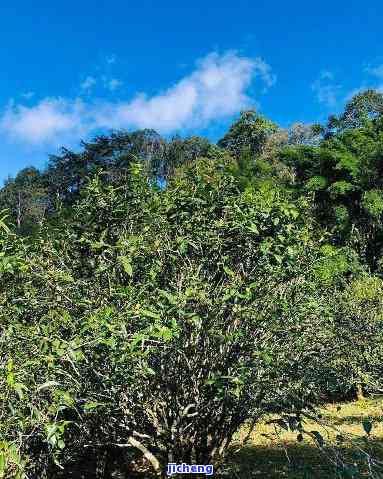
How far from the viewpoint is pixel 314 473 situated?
7.71 metres


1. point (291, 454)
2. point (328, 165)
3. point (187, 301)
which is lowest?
point (291, 454)


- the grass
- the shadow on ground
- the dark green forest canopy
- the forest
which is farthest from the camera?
the dark green forest canopy

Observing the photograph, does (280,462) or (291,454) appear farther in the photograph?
(291,454)

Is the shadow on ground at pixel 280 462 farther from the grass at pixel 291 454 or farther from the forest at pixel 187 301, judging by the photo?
the forest at pixel 187 301

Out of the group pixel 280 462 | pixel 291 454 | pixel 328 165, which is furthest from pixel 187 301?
pixel 328 165

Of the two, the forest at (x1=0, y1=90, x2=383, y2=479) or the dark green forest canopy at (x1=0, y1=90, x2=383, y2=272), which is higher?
A: the dark green forest canopy at (x1=0, y1=90, x2=383, y2=272)

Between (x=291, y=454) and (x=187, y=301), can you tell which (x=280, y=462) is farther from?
(x=187, y=301)

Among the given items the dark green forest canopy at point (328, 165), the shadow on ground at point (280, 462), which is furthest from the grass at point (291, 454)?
the dark green forest canopy at point (328, 165)

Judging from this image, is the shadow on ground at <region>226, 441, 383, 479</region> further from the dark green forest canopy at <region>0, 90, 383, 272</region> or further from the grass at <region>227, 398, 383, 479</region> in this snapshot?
the dark green forest canopy at <region>0, 90, 383, 272</region>

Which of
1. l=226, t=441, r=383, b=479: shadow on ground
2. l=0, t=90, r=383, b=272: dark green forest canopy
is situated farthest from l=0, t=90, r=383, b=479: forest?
l=226, t=441, r=383, b=479: shadow on ground

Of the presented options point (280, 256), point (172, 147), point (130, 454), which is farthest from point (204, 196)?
point (172, 147)

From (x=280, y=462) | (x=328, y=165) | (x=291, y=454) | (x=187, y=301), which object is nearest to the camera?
(x=187, y=301)

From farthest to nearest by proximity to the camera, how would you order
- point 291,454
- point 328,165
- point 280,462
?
point 328,165
point 291,454
point 280,462

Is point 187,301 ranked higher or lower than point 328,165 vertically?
lower
